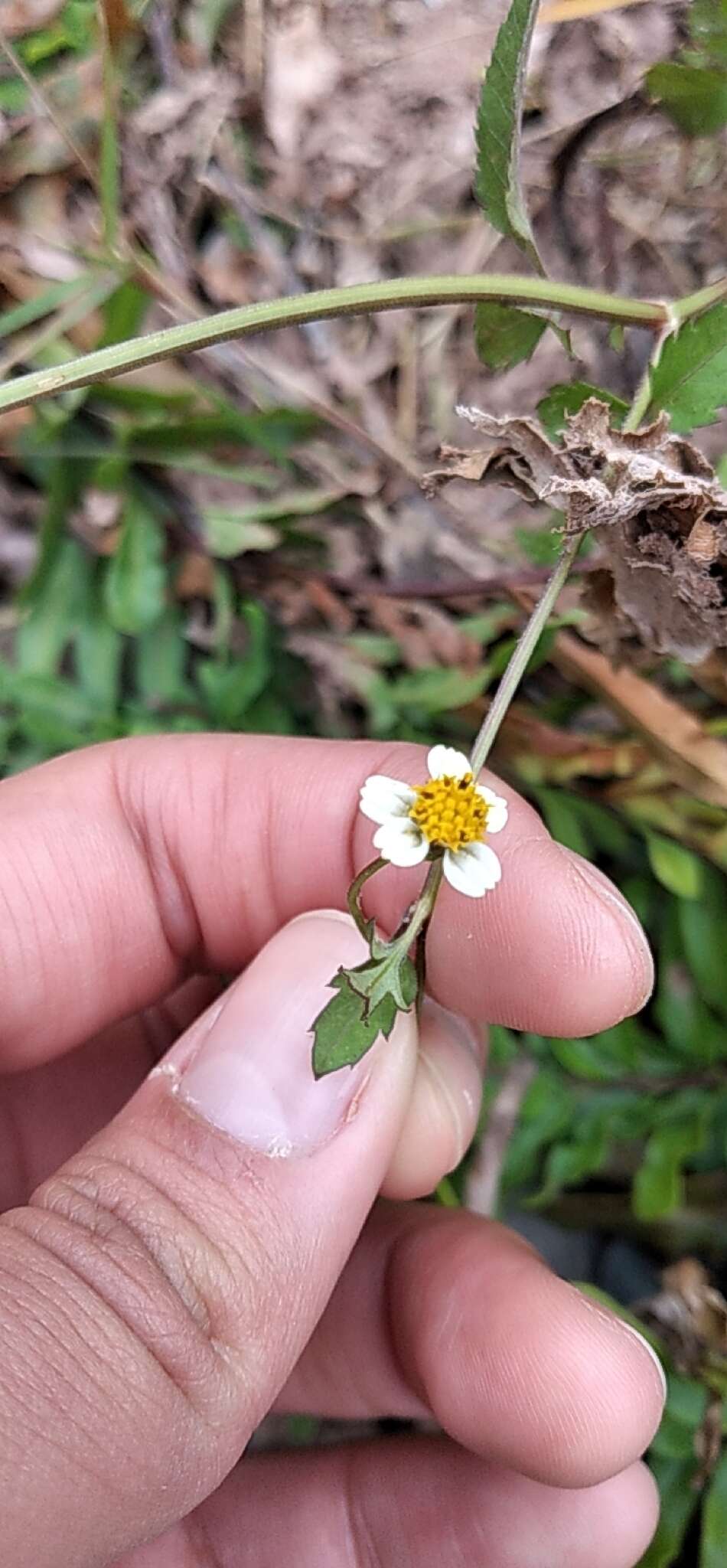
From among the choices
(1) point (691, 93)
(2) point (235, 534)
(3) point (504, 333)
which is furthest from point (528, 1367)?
(1) point (691, 93)

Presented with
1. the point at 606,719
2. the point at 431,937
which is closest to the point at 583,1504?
the point at 431,937

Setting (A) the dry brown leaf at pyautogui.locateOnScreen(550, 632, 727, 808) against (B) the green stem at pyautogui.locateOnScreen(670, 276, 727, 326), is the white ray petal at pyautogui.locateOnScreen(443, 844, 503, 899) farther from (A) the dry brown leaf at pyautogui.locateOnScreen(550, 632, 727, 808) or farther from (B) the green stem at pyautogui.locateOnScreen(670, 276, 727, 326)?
(A) the dry brown leaf at pyautogui.locateOnScreen(550, 632, 727, 808)

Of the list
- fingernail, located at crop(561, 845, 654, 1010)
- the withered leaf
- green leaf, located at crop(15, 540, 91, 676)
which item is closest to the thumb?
fingernail, located at crop(561, 845, 654, 1010)

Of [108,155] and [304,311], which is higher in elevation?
[108,155]

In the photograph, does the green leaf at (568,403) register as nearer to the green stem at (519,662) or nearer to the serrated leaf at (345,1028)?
the green stem at (519,662)

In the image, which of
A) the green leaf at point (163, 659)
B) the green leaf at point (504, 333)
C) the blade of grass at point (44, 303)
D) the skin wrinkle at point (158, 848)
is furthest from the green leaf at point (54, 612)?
the green leaf at point (504, 333)

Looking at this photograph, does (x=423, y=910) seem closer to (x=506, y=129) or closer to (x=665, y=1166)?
(x=506, y=129)
